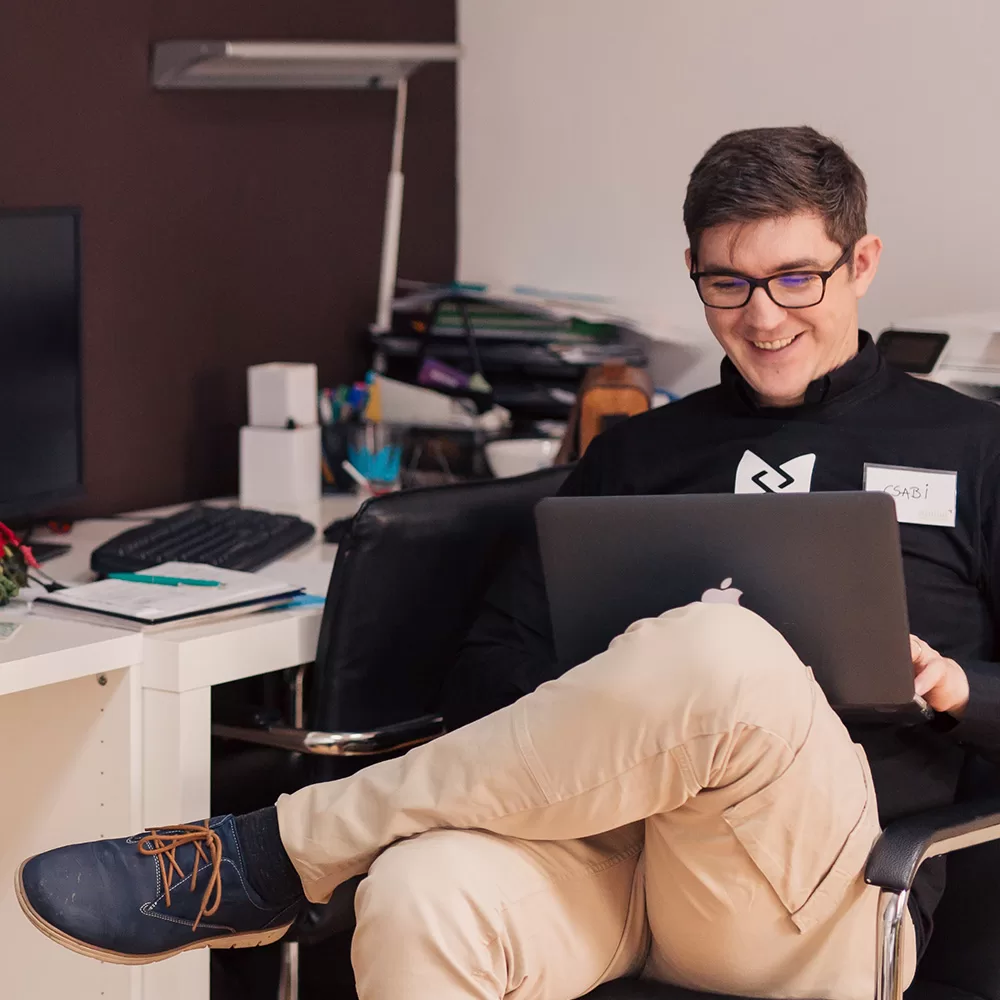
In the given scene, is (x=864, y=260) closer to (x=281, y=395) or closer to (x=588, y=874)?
(x=588, y=874)

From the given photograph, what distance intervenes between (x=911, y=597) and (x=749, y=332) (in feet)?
1.17

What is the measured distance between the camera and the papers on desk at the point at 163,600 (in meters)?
1.71

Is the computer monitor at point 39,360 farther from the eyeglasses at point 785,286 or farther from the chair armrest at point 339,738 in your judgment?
the eyeglasses at point 785,286

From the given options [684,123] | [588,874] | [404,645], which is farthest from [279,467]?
[588,874]

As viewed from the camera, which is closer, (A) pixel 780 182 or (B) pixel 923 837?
(B) pixel 923 837

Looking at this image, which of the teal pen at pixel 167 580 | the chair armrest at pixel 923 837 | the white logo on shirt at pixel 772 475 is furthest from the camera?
the teal pen at pixel 167 580

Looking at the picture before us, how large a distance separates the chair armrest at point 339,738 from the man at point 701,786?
9 cm

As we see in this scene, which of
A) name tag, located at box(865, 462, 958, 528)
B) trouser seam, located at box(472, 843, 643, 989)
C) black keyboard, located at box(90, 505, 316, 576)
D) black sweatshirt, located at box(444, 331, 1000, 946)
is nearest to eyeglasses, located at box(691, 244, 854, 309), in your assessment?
black sweatshirt, located at box(444, 331, 1000, 946)

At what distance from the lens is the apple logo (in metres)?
1.44

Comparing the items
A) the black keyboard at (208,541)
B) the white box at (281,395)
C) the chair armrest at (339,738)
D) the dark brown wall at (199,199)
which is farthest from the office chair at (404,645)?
the dark brown wall at (199,199)

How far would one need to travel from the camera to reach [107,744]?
172 cm

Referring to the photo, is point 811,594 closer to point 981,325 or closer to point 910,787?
point 910,787

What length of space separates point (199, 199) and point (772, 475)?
50.5 inches

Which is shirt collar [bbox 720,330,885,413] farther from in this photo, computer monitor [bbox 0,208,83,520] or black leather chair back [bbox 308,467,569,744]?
computer monitor [bbox 0,208,83,520]
